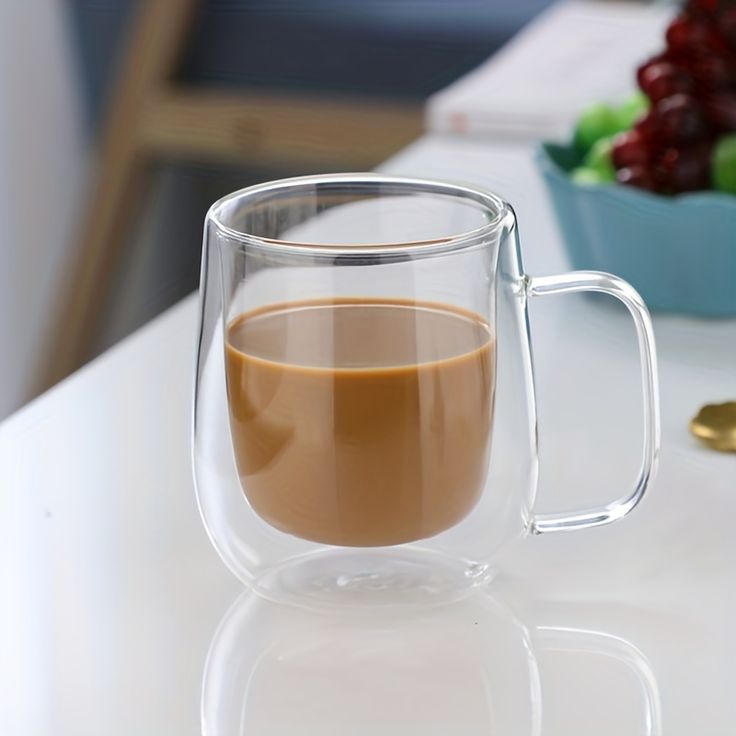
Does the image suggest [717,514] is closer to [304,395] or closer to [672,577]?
[672,577]

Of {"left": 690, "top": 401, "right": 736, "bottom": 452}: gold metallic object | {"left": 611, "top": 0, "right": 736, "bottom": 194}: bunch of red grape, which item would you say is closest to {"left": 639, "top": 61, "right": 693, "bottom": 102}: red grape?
{"left": 611, "top": 0, "right": 736, "bottom": 194}: bunch of red grape

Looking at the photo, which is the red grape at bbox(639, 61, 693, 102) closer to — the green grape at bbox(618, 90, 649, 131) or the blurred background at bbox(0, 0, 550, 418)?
the green grape at bbox(618, 90, 649, 131)

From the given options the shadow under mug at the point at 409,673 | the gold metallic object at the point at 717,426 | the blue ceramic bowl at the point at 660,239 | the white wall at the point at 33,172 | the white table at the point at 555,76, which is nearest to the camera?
the shadow under mug at the point at 409,673

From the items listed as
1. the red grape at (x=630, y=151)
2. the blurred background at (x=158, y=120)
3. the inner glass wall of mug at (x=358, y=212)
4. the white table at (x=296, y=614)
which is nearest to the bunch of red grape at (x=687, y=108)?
the red grape at (x=630, y=151)

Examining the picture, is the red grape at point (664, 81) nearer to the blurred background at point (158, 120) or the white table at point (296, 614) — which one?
the white table at point (296, 614)

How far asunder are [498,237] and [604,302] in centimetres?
37

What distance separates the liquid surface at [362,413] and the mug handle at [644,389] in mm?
37

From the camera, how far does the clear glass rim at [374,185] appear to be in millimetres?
455

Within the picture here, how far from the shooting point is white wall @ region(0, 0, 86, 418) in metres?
2.29

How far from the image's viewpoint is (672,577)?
20.6 inches

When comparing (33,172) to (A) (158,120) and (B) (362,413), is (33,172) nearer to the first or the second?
(A) (158,120)

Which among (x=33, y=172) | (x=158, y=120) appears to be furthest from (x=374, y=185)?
(x=33, y=172)

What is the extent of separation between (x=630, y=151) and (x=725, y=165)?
2.3 inches

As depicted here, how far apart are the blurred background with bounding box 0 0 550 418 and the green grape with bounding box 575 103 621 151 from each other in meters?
1.19
